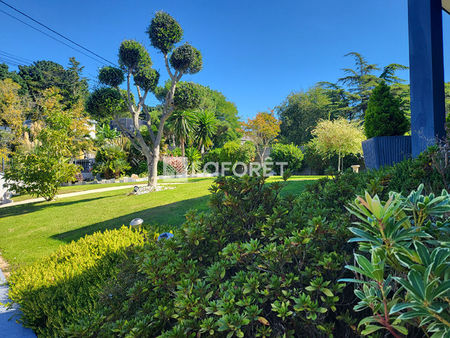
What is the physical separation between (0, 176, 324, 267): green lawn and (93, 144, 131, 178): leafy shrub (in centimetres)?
888

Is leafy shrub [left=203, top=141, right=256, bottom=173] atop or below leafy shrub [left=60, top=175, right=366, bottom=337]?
atop

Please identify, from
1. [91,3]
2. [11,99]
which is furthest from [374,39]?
[11,99]

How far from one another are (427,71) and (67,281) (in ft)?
19.7

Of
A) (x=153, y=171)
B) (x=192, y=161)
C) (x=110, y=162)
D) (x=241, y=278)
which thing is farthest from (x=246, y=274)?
(x=192, y=161)

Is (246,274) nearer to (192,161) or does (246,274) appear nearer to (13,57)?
(192,161)

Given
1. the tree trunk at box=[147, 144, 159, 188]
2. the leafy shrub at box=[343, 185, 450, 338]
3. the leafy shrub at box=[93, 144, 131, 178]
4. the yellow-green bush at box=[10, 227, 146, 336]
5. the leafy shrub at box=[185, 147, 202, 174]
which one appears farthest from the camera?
the leafy shrub at box=[185, 147, 202, 174]

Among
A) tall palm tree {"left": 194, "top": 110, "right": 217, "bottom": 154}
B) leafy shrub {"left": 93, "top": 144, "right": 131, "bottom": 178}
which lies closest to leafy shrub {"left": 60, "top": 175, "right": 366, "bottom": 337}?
leafy shrub {"left": 93, "top": 144, "right": 131, "bottom": 178}

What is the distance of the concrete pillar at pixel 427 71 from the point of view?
3838mm

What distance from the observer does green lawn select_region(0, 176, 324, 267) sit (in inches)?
213

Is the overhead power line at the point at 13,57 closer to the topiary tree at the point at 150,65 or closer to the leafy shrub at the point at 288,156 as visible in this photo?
the topiary tree at the point at 150,65

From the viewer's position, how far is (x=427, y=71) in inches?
155

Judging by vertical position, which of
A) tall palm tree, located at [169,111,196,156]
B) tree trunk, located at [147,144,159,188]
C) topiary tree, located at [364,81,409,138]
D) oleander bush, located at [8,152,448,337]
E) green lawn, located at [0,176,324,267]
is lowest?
green lawn, located at [0,176,324,267]

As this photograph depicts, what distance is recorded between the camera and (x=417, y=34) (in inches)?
159
